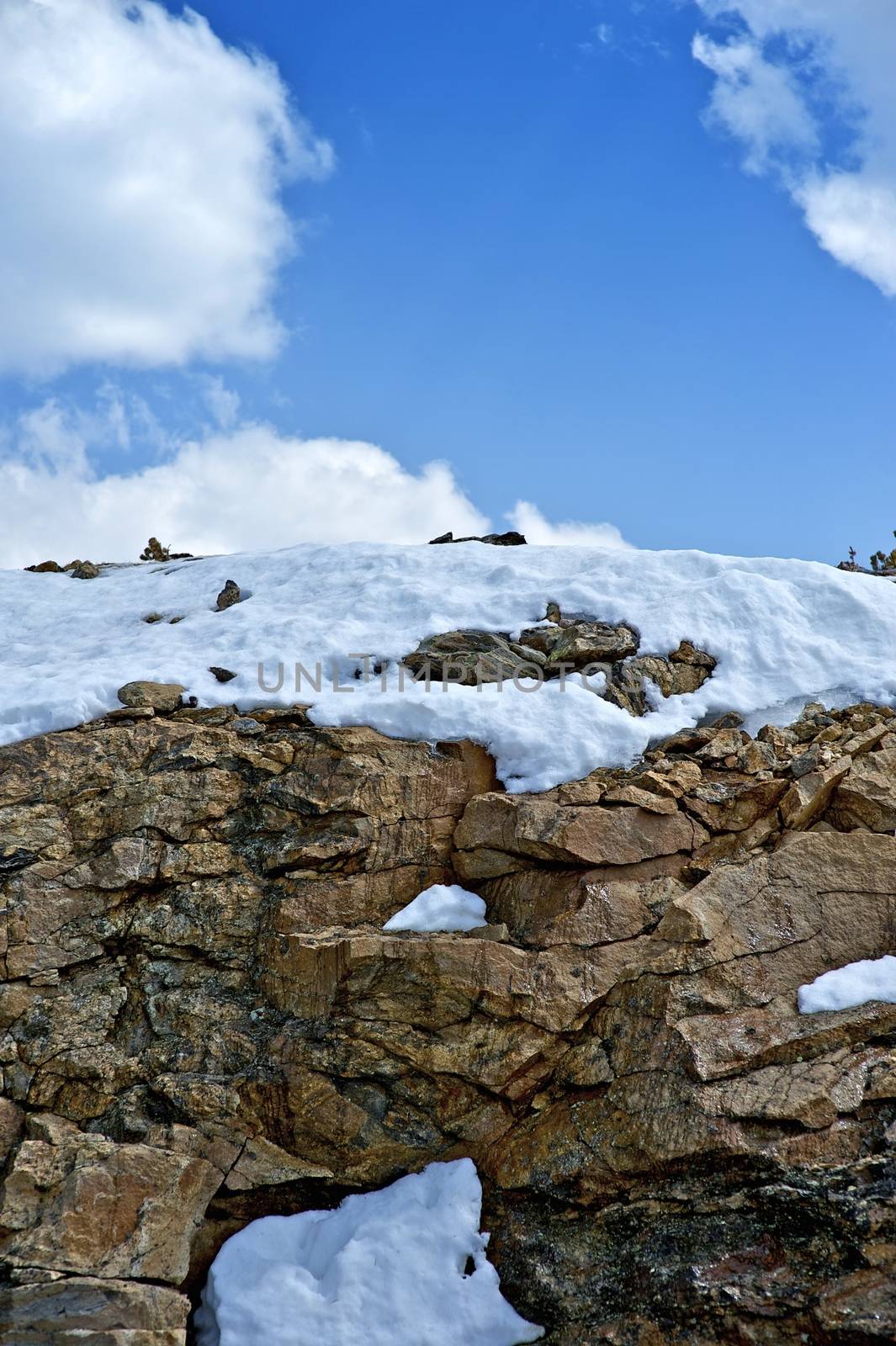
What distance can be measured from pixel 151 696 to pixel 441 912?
4089 mm

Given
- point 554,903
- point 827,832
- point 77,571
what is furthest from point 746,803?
point 77,571

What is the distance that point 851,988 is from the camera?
8.08 meters

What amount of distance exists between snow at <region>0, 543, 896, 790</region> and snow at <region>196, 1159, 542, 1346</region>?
154 inches

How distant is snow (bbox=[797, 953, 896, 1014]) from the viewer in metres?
8.00

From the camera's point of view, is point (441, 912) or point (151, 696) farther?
point (151, 696)

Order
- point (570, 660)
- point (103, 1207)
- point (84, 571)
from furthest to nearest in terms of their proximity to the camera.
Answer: point (84, 571) → point (570, 660) → point (103, 1207)

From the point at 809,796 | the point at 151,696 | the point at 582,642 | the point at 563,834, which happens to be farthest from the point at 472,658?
the point at 809,796

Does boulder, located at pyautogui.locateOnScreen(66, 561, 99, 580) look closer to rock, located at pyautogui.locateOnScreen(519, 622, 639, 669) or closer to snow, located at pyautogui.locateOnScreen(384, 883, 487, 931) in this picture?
rock, located at pyautogui.locateOnScreen(519, 622, 639, 669)

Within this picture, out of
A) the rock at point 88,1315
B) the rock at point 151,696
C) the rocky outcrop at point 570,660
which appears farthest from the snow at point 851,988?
the rock at point 151,696

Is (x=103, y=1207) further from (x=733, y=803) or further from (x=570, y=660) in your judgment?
(x=570, y=660)

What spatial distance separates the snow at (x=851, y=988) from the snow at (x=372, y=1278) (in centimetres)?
310

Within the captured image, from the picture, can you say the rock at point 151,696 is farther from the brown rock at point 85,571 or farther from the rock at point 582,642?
the brown rock at point 85,571

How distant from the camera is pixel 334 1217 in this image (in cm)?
789

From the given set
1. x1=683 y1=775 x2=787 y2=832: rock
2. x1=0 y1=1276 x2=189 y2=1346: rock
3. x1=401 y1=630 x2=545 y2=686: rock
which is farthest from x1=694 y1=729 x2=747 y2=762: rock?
x1=0 y1=1276 x2=189 y2=1346: rock
